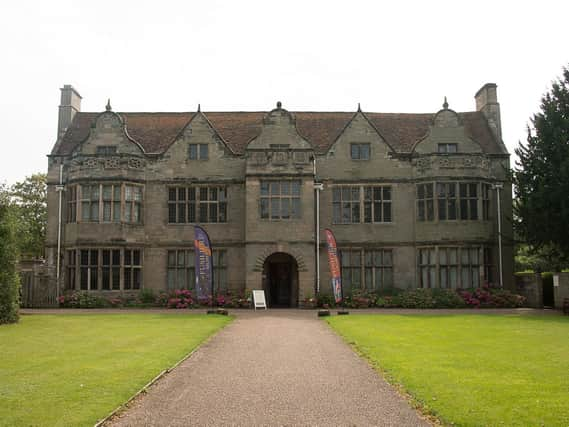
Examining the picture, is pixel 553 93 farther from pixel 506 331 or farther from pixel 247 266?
pixel 247 266

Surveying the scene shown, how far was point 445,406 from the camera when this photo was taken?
8.69 metres

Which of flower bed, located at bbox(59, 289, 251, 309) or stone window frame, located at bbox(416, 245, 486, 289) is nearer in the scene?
flower bed, located at bbox(59, 289, 251, 309)

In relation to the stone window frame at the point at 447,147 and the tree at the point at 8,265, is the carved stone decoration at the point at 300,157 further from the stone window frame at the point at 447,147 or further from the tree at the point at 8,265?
the tree at the point at 8,265

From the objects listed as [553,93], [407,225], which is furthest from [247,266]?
[553,93]

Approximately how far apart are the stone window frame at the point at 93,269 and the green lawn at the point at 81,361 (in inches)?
305

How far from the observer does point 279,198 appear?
101ft

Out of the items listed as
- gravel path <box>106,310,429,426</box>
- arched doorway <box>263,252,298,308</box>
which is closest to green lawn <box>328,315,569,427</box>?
gravel path <box>106,310,429,426</box>

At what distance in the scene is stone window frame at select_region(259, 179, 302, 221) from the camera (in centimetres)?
3059

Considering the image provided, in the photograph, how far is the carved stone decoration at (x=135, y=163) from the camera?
31.3m

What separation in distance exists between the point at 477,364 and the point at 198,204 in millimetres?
22153

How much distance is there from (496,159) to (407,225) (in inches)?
249

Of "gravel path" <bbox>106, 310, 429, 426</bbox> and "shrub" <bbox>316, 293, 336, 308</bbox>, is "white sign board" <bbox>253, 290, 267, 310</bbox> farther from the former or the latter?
"gravel path" <bbox>106, 310, 429, 426</bbox>

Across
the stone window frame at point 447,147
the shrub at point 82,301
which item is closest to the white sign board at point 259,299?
the shrub at point 82,301

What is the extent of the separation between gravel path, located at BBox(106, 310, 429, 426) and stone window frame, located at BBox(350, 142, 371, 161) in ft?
58.8
